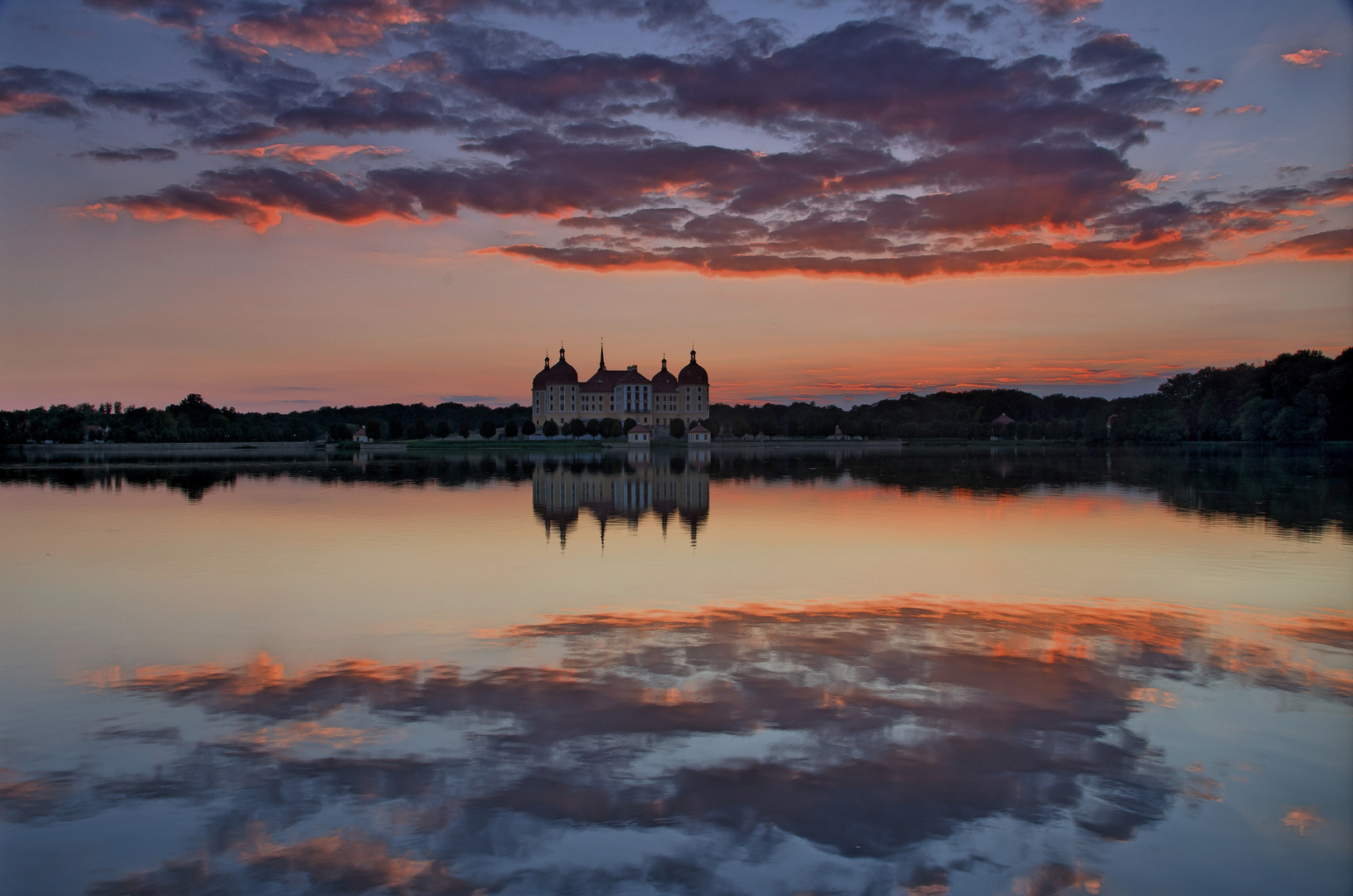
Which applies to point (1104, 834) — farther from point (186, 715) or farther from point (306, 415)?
point (306, 415)

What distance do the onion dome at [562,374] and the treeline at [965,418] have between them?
34.6 ft

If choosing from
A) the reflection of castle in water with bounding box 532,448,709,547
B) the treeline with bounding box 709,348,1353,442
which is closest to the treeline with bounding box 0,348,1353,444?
the treeline with bounding box 709,348,1353,442

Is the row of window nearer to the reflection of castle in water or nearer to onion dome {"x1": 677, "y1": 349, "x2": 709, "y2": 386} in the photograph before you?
onion dome {"x1": 677, "y1": 349, "x2": 709, "y2": 386}

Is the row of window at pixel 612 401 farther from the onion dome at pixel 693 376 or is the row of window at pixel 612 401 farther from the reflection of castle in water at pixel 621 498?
the reflection of castle in water at pixel 621 498

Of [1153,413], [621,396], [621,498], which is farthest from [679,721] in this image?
[621,396]

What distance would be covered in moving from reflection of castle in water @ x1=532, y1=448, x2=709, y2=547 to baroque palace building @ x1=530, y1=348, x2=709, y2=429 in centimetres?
8629

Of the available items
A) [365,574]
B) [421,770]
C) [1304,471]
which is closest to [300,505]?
[365,574]

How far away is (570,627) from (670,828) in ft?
14.3

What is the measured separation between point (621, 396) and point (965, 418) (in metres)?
50.6

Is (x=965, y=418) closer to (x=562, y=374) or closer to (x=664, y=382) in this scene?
(x=664, y=382)

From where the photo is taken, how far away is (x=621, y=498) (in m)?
24.9

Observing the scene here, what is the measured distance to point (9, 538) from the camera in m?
15.7

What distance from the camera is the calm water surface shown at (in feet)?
13.5

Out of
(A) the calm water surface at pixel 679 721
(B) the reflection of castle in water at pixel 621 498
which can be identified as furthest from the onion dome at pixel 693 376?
(A) the calm water surface at pixel 679 721
